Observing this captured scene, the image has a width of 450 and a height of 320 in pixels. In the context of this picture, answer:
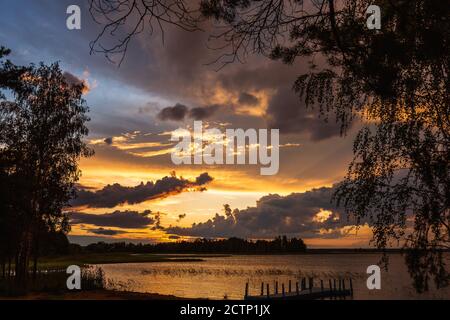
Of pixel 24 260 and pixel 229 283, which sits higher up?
pixel 24 260

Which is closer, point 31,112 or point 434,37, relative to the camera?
point 434,37

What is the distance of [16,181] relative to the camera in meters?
28.3

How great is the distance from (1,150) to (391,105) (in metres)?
24.4

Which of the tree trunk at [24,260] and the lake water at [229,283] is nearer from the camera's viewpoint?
the tree trunk at [24,260]

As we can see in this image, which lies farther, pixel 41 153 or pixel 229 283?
pixel 229 283

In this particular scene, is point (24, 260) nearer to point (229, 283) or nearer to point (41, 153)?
point (41, 153)

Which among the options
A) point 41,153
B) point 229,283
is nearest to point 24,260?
point 41,153

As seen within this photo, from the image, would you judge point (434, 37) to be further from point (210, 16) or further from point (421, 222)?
point (210, 16)

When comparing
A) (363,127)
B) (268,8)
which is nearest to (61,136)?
(363,127)

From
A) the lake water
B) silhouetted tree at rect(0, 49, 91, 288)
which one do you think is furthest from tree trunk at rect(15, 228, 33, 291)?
the lake water

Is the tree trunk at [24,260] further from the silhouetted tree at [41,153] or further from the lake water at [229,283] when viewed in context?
the lake water at [229,283]

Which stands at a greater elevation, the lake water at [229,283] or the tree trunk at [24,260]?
the tree trunk at [24,260]

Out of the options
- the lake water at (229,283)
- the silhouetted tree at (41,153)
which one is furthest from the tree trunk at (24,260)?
the lake water at (229,283)

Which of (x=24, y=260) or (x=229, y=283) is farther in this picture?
(x=229, y=283)
